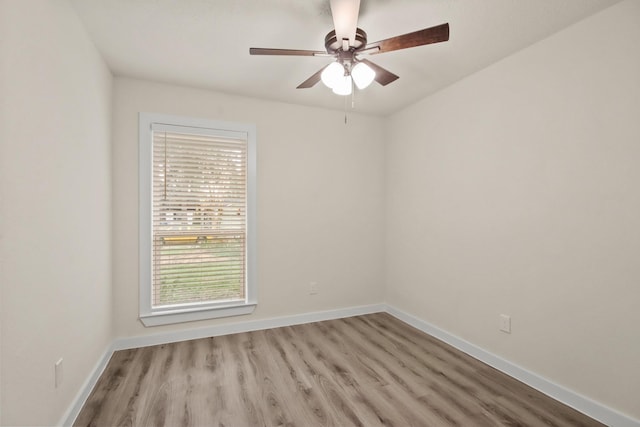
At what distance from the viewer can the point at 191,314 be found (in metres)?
3.02

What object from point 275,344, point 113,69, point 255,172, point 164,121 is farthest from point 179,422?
point 113,69

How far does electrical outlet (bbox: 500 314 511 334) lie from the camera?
2400 millimetres

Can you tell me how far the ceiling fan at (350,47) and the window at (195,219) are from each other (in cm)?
147

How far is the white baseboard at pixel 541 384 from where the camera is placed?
1795 mm

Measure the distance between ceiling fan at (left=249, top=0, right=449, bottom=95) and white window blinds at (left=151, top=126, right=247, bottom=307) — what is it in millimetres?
1501

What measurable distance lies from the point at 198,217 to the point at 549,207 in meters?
2.98

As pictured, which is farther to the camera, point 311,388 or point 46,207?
point 311,388

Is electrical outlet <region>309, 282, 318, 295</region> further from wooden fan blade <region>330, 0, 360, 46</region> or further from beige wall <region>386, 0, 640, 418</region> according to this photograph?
wooden fan blade <region>330, 0, 360, 46</region>

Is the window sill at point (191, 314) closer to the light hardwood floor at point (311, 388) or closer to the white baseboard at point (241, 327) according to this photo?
Result: the white baseboard at point (241, 327)

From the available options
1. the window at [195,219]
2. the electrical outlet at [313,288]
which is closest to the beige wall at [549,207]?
the electrical outlet at [313,288]

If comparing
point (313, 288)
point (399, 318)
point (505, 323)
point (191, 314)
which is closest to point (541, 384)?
point (505, 323)

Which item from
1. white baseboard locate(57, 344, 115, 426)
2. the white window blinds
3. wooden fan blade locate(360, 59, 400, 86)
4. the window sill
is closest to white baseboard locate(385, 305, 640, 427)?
the window sill

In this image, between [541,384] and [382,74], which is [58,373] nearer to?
[382,74]

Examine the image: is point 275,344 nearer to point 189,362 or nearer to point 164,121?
point 189,362
